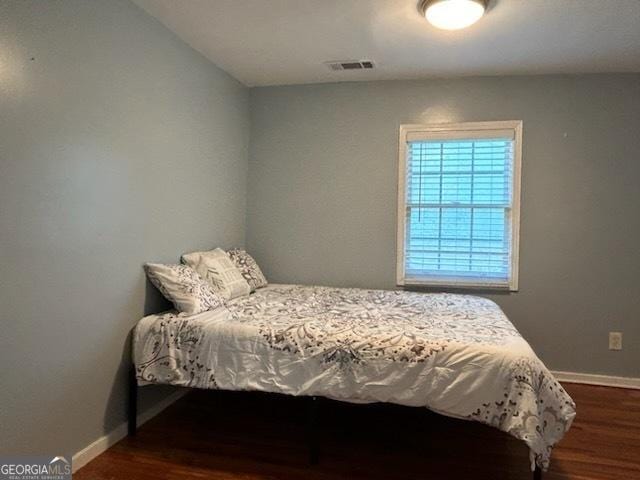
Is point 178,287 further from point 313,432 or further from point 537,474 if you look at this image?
point 537,474

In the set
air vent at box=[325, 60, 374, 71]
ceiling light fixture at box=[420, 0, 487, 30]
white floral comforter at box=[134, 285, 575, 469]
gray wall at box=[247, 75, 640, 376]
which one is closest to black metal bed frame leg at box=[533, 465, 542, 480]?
white floral comforter at box=[134, 285, 575, 469]

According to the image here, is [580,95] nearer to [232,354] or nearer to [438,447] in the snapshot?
[438,447]

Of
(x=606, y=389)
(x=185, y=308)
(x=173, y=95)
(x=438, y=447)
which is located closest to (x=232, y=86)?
(x=173, y=95)

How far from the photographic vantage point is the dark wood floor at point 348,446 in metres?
2.13

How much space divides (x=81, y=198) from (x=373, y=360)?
1.57 m

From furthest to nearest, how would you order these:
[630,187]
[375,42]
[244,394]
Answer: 1. [630,187]
2. [244,394]
3. [375,42]

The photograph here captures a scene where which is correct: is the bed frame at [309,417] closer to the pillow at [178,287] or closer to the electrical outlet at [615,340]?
the pillow at [178,287]

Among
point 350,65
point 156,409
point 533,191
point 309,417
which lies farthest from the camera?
point 533,191

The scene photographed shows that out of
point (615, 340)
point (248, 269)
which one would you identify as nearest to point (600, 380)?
point (615, 340)

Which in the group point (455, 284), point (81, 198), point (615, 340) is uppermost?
point (81, 198)

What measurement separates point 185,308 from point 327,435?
1.08 meters

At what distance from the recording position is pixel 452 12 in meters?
2.28

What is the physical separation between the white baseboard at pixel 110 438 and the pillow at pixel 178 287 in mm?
683

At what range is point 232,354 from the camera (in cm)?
229
